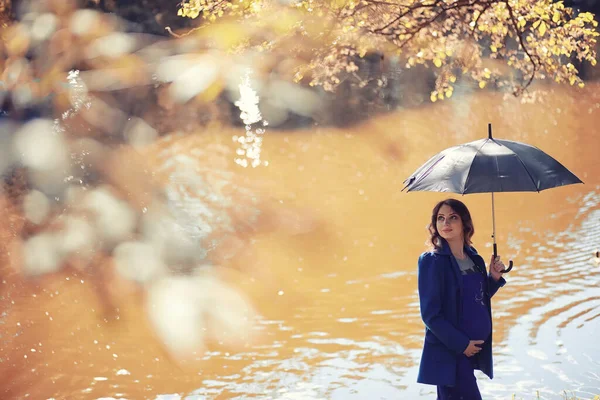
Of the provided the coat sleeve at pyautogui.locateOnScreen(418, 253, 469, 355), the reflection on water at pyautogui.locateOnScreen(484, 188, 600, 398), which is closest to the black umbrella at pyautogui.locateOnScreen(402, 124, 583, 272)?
the coat sleeve at pyautogui.locateOnScreen(418, 253, 469, 355)

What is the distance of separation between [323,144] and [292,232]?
682 cm

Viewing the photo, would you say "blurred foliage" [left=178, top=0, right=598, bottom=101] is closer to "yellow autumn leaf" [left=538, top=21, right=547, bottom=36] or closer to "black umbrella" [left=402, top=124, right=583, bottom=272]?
"yellow autumn leaf" [left=538, top=21, right=547, bottom=36]

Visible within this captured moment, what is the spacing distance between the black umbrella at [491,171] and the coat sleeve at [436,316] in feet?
1.46

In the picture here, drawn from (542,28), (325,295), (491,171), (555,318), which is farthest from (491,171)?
(325,295)

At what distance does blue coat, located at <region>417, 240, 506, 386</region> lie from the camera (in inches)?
142

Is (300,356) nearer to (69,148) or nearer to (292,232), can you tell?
(292,232)

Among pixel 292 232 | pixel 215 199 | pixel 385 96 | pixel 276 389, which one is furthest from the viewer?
pixel 385 96

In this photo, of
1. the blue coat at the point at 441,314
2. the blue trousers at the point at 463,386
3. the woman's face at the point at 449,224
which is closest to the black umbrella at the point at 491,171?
the woman's face at the point at 449,224

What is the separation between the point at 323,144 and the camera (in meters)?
20.3

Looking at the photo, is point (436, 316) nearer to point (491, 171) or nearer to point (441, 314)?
point (441, 314)

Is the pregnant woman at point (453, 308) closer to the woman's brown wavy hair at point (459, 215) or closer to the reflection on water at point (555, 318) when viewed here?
the woman's brown wavy hair at point (459, 215)

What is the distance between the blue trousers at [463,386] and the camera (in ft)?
12.1

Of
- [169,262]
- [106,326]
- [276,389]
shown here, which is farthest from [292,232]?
[276,389]

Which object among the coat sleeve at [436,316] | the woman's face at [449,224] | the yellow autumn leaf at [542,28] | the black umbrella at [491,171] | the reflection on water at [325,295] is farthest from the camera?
the reflection on water at [325,295]
